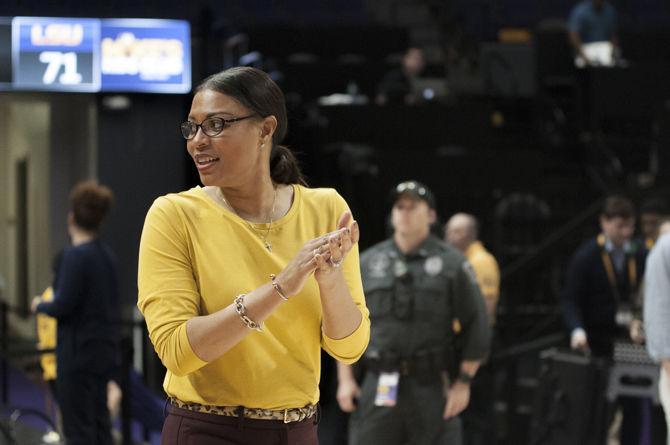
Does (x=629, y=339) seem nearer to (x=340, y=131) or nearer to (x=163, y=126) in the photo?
(x=340, y=131)

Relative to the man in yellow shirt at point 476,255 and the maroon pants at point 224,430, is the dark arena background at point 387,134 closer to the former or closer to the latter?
the man in yellow shirt at point 476,255

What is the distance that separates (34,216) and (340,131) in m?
6.50

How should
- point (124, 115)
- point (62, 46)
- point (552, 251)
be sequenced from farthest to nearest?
point (124, 115) < point (62, 46) < point (552, 251)

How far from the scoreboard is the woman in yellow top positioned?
432 inches

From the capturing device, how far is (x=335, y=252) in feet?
8.45

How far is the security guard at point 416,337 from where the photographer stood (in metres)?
6.00

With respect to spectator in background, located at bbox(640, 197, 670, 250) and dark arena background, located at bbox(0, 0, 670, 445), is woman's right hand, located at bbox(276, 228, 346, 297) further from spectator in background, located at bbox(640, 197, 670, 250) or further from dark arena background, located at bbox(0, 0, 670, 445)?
spectator in background, located at bbox(640, 197, 670, 250)

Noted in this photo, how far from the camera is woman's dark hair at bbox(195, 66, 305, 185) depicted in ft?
8.99

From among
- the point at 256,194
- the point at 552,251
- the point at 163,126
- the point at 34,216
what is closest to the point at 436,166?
the point at 552,251

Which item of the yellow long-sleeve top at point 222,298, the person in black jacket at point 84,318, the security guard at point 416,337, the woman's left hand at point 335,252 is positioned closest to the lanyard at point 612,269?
the security guard at point 416,337

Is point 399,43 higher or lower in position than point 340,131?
higher

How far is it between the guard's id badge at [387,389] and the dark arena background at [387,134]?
7.72 ft

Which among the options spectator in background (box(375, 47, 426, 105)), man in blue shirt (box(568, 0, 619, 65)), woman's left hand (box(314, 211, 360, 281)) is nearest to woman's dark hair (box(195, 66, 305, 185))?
woman's left hand (box(314, 211, 360, 281))

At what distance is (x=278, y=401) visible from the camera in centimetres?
272
